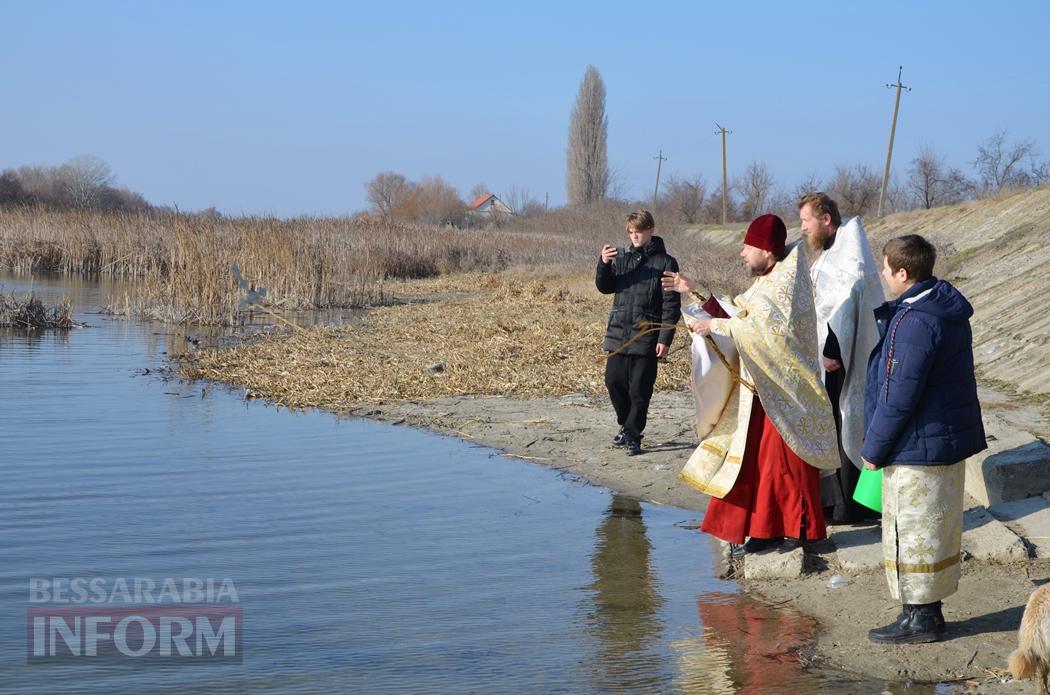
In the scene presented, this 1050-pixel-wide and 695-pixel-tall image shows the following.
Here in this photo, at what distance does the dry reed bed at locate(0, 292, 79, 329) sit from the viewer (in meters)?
18.5

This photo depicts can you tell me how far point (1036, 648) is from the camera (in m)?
4.21

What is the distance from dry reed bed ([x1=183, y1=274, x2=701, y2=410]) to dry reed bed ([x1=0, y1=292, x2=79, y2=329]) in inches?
150

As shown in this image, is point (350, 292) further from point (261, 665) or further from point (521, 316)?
point (261, 665)

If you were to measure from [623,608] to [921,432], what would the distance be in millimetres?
1807

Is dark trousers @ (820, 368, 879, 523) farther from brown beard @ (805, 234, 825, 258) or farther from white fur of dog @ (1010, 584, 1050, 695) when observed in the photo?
white fur of dog @ (1010, 584, 1050, 695)

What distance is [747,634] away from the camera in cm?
546

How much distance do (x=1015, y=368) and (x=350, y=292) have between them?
1584cm

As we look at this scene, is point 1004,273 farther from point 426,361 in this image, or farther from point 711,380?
point 711,380

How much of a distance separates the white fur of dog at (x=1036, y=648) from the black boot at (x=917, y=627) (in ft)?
2.62

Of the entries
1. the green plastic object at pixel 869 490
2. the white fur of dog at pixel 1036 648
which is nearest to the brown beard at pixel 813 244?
the green plastic object at pixel 869 490

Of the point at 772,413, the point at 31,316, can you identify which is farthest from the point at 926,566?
the point at 31,316

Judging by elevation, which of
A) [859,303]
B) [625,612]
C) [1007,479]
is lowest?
[625,612]

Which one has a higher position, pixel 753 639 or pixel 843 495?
pixel 843 495

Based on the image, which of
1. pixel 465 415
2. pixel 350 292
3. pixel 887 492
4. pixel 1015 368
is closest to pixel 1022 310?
pixel 1015 368
